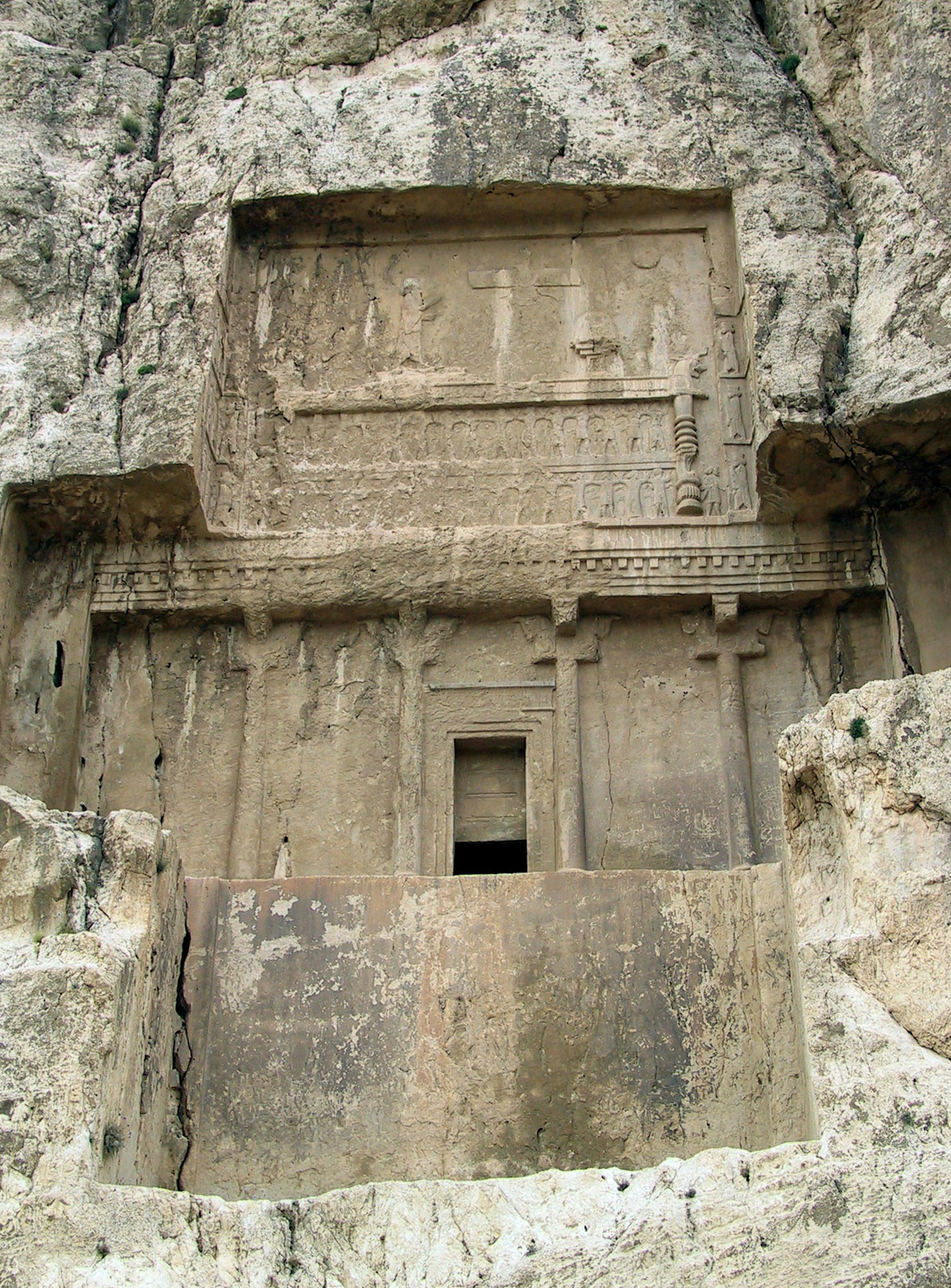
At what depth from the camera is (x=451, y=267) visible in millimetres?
11414

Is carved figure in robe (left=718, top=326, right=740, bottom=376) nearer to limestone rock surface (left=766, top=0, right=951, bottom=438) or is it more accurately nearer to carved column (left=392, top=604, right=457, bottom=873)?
limestone rock surface (left=766, top=0, right=951, bottom=438)

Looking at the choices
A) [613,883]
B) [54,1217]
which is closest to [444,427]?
[613,883]

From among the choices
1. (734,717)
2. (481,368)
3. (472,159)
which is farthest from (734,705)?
(472,159)

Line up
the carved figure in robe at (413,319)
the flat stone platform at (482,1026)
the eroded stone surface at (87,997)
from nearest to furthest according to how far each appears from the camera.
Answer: the eroded stone surface at (87,997), the flat stone platform at (482,1026), the carved figure in robe at (413,319)

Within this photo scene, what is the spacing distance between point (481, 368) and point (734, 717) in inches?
127

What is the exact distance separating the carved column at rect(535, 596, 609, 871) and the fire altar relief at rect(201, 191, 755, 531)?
0.79 meters

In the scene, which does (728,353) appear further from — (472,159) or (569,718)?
(569,718)

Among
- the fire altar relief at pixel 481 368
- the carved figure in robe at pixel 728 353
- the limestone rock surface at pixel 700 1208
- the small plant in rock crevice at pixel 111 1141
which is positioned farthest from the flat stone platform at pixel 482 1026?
the carved figure in robe at pixel 728 353

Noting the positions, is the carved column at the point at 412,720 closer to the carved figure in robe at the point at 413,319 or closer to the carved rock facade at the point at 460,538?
the carved rock facade at the point at 460,538

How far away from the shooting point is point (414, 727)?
9773 mm

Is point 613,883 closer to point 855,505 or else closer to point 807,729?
point 807,729

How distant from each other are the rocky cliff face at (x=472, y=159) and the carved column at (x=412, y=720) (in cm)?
190

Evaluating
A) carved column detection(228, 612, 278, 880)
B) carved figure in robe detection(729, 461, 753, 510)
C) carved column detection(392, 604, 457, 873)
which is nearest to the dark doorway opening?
carved column detection(392, 604, 457, 873)

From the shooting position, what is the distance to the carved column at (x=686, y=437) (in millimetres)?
10250
